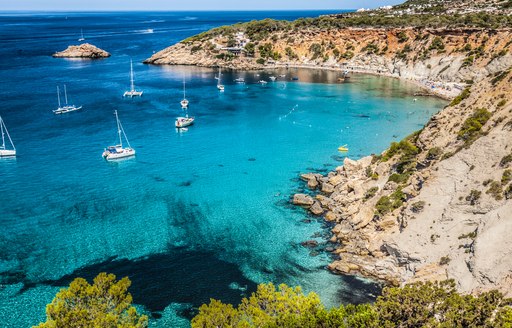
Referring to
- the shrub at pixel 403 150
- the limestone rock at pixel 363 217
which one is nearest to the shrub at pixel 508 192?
the limestone rock at pixel 363 217

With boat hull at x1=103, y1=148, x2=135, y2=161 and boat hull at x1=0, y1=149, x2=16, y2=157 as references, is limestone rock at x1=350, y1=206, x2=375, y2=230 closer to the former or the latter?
boat hull at x1=103, y1=148, x2=135, y2=161

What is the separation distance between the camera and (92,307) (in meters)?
23.6

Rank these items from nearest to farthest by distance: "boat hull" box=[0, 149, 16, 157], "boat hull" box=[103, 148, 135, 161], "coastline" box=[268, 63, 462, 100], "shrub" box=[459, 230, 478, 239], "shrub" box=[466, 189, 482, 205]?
"shrub" box=[459, 230, 478, 239], "shrub" box=[466, 189, 482, 205], "boat hull" box=[103, 148, 135, 161], "boat hull" box=[0, 149, 16, 157], "coastline" box=[268, 63, 462, 100]

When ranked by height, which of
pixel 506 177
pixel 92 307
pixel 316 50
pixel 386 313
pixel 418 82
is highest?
pixel 316 50

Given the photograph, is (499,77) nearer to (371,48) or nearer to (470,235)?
(470,235)

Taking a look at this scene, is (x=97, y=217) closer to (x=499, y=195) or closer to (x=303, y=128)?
(x=499, y=195)

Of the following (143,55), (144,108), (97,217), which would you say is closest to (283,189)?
(97,217)

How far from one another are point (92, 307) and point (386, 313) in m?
16.3

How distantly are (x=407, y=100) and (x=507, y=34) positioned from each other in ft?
103

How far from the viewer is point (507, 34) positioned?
10125 centimetres

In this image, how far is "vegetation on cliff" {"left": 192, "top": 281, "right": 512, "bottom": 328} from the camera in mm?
20766

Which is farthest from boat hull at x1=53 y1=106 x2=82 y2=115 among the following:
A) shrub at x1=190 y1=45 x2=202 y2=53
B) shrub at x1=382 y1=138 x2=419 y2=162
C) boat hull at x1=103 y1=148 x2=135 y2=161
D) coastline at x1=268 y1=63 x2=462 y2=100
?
shrub at x1=190 y1=45 x2=202 y2=53

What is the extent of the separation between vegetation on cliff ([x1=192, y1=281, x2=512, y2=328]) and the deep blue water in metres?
8.94

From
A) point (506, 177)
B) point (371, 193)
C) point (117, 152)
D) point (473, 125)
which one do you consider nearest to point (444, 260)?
point (506, 177)
